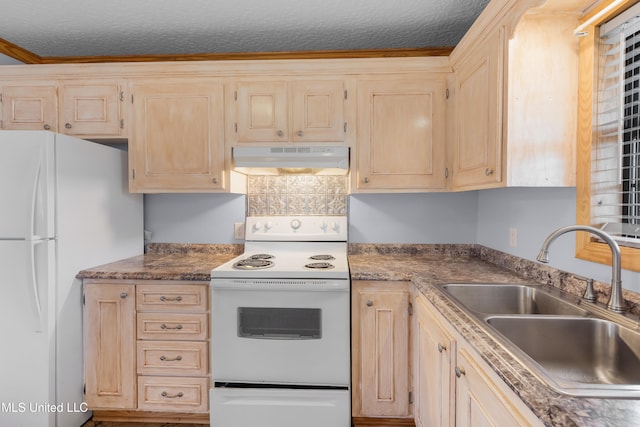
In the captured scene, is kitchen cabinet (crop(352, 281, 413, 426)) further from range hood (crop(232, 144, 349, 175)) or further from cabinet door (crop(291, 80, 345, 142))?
cabinet door (crop(291, 80, 345, 142))

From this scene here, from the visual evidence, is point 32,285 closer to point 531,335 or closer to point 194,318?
point 194,318

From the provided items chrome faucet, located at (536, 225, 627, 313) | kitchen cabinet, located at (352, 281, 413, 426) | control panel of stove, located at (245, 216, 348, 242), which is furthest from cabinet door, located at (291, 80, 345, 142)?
chrome faucet, located at (536, 225, 627, 313)

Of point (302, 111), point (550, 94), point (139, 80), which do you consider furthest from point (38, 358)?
point (550, 94)

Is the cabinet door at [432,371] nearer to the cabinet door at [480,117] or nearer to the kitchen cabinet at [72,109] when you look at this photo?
the cabinet door at [480,117]

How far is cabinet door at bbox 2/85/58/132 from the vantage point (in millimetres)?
2174

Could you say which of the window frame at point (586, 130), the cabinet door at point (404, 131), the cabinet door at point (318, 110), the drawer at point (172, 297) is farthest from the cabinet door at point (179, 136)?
the window frame at point (586, 130)

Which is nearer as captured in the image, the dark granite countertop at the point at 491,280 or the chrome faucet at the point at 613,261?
the dark granite countertop at the point at 491,280

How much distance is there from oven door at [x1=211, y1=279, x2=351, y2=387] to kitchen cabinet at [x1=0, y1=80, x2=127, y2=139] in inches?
50.5

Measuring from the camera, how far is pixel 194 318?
1880 mm

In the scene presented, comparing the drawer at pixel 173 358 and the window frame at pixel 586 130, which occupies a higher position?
the window frame at pixel 586 130

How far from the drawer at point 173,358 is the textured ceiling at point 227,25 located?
6.03 ft

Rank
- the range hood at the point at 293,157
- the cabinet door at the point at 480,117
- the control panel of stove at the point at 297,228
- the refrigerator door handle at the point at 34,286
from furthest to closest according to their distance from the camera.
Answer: the control panel of stove at the point at 297,228 < the range hood at the point at 293,157 < the refrigerator door handle at the point at 34,286 < the cabinet door at the point at 480,117

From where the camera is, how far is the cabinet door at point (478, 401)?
0.83 m

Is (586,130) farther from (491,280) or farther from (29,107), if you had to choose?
(29,107)
